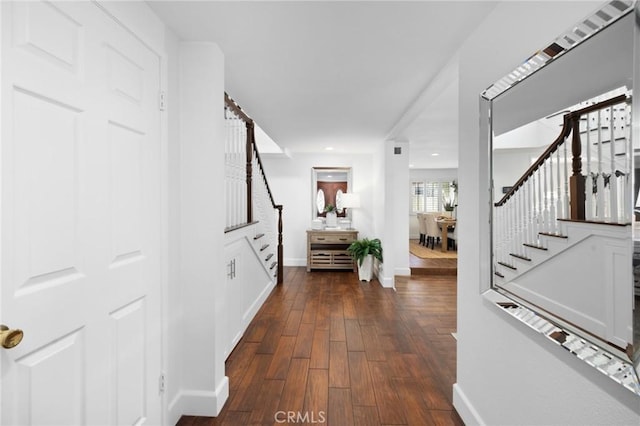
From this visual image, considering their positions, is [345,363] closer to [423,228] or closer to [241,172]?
[241,172]

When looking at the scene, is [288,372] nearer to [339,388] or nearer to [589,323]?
[339,388]

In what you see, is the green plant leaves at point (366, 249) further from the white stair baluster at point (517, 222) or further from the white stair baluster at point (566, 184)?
the white stair baluster at point (566, 184)

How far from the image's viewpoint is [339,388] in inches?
79.4

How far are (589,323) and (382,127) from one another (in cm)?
324

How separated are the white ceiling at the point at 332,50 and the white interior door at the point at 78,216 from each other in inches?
18.2

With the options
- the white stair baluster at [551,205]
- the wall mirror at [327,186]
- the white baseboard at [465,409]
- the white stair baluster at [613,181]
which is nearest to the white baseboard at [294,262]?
the wall mirror at [327,186]

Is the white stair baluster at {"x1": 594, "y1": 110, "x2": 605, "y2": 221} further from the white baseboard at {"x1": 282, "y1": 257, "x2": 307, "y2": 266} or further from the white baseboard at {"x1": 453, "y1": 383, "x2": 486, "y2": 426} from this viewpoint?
the white baseboard at {"x1": 282, "y1": 257, "x2": 307, "y2": 266}

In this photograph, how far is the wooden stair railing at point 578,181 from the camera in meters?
0.76

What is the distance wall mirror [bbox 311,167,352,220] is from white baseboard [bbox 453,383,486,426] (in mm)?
4368

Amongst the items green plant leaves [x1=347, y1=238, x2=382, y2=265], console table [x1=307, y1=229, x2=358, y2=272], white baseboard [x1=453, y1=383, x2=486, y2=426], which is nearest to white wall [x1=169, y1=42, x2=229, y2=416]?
white baseboard [x1=453, y1=383, x2=486, y2=426]

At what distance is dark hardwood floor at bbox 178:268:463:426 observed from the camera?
178cm

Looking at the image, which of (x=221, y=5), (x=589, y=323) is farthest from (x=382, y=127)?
(x=589, y=323)

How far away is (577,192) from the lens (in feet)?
3.01

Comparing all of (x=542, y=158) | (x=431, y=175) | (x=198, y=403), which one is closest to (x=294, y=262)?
(x=198, y=403)
